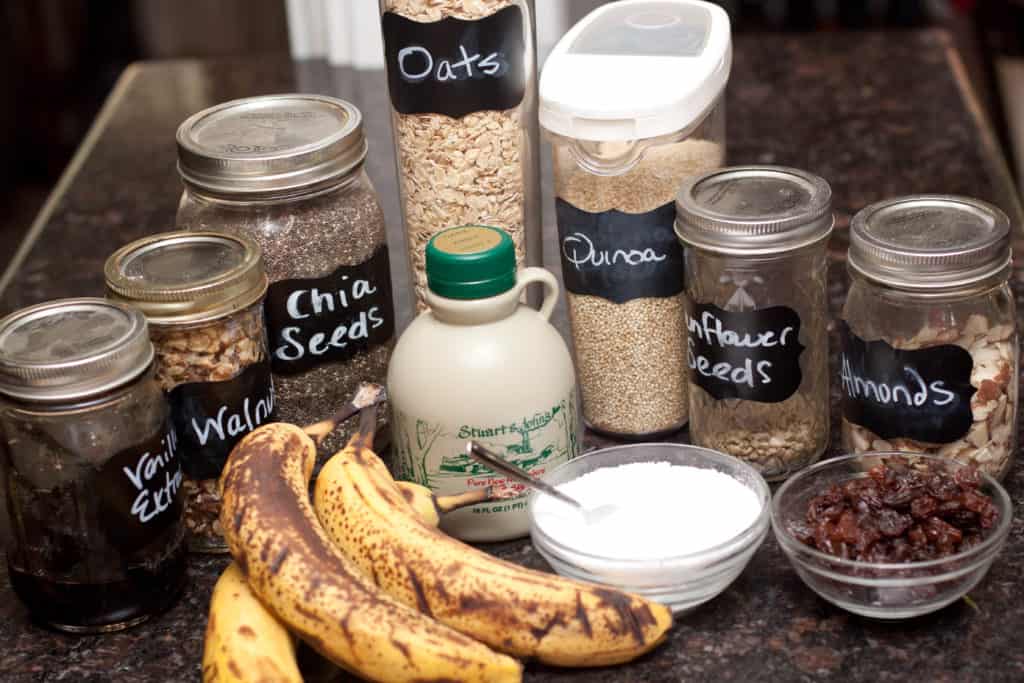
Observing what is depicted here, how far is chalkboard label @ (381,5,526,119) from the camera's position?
1098 mm

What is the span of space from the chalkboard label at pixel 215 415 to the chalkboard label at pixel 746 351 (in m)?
0.34

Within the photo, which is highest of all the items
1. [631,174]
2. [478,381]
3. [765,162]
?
[631,174]

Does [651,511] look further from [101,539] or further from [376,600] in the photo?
[101,539]

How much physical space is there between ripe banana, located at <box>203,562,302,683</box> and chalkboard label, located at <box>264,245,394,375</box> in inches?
9.4

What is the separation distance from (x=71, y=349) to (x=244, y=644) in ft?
0.77

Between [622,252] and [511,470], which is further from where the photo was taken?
[622,252]

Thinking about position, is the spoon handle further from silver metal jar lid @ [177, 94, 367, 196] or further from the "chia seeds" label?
silver metal jar lid @ [177, 94, 367, 196]

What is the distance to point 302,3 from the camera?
2086mm

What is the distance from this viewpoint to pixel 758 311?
1.07 meters

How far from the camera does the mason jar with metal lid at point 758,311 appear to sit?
3.44 feet

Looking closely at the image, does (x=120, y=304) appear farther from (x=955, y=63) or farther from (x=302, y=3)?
(x=955, y=63)

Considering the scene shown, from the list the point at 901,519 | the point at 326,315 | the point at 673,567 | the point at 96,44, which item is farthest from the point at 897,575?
the point at 96,44

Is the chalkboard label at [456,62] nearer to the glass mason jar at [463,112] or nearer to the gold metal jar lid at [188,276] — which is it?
the glass mason jar at [463,112]

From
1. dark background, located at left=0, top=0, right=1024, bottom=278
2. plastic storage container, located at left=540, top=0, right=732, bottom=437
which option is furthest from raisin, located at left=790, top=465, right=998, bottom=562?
dark background, located at left=0, top=0, right=1024, bottom=278
